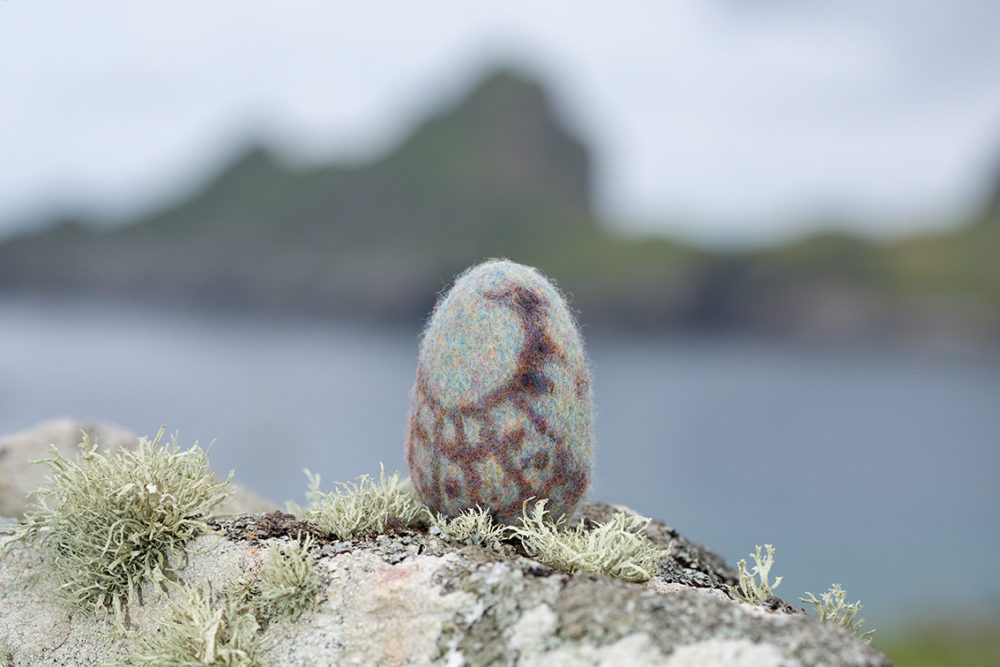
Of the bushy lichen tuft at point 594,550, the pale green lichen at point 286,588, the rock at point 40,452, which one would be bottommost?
the pale green lichen at point 286,588

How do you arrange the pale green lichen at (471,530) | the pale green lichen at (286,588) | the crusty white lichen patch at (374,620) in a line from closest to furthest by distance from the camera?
1. the crusty white lichen patch at (374,620)
2. the pale green lichen at (286,588)
3. the pale green lichen at (471,530)

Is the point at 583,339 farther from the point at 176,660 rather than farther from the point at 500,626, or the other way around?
the point at 176,660

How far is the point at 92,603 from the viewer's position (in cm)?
459

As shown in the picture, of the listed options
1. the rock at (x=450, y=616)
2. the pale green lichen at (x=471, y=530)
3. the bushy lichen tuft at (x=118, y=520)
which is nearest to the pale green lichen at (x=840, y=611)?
the rock at (x=450, y=616)

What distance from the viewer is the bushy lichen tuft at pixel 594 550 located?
13.7 ft

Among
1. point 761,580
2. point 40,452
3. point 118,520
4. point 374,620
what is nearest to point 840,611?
point 761,580

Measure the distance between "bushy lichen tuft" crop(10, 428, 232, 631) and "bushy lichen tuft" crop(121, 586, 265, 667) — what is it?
0.45 meters

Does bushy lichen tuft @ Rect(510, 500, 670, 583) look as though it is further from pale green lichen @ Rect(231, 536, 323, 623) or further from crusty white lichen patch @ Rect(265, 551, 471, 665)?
pale green lichen @ Rect(231, 536, 323, 623)

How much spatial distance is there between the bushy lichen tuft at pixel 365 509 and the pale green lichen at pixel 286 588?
448 mm

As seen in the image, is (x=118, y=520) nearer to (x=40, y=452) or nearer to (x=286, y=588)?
(x=286, y=588)

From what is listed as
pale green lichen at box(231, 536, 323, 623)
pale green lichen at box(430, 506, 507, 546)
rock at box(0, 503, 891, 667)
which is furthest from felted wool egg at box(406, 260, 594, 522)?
pale green lichen at box(231, 536, 323, 623)

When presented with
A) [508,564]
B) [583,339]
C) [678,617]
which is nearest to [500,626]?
[508,564]

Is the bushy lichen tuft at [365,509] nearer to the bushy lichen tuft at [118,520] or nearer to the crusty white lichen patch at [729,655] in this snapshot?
the bushy lichen tuft at [118,520]

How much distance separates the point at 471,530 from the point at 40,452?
476cm
